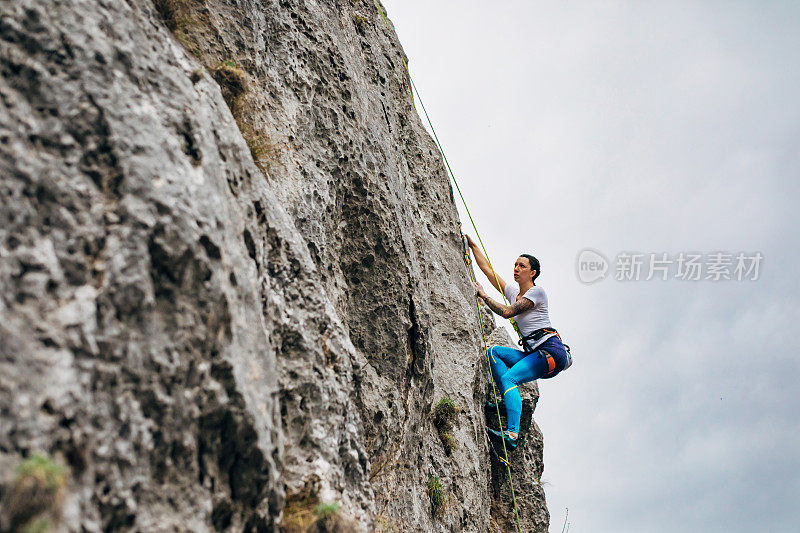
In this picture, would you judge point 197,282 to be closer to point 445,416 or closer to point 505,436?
point 445,416

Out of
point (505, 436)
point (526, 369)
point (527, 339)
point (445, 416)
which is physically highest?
point (527, 339)

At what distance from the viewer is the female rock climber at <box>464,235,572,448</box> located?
986cm

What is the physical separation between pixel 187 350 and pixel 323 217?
3.37 meters

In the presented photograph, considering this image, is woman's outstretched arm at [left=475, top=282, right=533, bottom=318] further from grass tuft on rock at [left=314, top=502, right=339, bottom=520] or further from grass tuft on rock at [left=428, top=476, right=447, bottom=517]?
grass tuft on rock at [left=314, top=502, right=339, bottom=520]

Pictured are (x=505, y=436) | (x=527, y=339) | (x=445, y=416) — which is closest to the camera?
(x=445, y=416)

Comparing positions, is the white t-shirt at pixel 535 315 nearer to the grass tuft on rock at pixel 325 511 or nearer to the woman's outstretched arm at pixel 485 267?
the woman's outstretched arm at pixel 485 267

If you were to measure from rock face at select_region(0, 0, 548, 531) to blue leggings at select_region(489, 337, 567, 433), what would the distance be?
8.64 ft

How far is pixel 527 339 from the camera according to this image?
9984mm

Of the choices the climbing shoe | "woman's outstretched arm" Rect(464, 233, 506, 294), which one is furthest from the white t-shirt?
the climbing shoe

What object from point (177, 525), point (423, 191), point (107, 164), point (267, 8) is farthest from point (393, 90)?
point (177, 525)

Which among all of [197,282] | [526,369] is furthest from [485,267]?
[197,282]

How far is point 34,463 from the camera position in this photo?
2.76 metres

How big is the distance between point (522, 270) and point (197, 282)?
7093 millimetres

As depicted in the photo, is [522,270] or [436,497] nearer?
[436,497]
